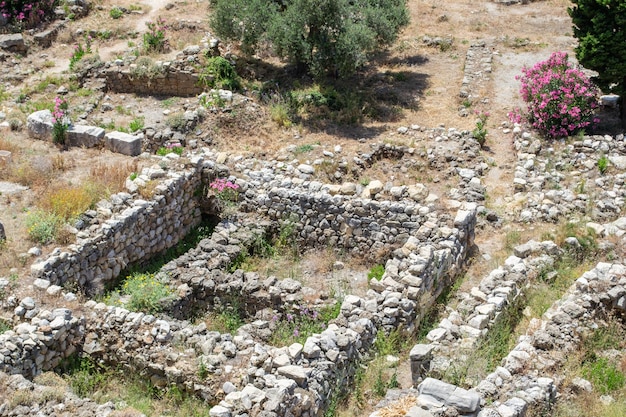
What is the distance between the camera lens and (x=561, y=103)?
18797 millimetres

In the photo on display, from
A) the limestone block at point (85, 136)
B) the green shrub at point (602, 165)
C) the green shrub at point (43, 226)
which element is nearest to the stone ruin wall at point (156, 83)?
the limestone block at point (85, 136)

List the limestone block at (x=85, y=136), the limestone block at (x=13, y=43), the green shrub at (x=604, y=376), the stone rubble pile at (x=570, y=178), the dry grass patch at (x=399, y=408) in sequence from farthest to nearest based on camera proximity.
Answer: the limestone block at (x=13, y=43) < the limestone block at (x=85, y=136) < the stone rubble pile at (x=570, y=178) < the green shrub at (x=604, y=376) < the dry grass patch at (x=399, y=408)

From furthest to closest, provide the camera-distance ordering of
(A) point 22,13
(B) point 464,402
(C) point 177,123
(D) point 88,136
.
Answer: (A) point 22,13
(C) point 177,123
(D) point 88,136
(B) point 464,402

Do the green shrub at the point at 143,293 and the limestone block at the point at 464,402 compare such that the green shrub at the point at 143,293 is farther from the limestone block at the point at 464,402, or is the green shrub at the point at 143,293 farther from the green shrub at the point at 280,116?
the green shrub at the point at 280,116

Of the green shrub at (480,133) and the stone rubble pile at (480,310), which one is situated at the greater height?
the green shrub at (480,133)

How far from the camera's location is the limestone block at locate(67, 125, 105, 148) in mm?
17634

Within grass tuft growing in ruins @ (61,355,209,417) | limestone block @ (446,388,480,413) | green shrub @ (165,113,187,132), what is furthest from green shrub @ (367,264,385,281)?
green shrub @ (165,113,187,132)

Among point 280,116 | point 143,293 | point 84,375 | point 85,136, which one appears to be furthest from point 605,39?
point 84,375

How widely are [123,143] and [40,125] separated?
237 cm

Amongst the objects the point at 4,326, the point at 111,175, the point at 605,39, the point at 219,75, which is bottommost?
the point at 4,326

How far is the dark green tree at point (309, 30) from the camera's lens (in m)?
20.9

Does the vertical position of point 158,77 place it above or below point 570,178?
above

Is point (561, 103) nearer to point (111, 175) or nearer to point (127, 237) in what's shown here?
point (111, 175)

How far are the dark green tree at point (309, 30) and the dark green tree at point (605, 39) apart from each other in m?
5.87
